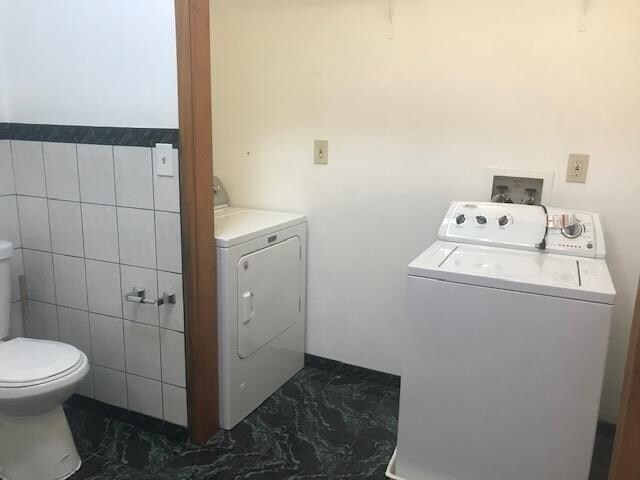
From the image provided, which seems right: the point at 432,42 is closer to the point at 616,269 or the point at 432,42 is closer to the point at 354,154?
the point at 354,154

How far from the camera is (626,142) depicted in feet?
6.49

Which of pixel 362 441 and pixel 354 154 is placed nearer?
pixel 362 441

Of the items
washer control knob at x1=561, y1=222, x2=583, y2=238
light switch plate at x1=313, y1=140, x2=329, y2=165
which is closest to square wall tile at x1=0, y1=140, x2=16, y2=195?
light switch plate at x1=313, y1=140, x2=329, y2=165

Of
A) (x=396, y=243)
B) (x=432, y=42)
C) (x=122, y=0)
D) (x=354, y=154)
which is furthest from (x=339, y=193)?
(x=122, y=0)

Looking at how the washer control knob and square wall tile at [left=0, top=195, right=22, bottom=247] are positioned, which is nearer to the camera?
the washer control knob

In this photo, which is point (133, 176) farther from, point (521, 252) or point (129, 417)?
point (521, 252)

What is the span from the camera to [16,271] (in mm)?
2277

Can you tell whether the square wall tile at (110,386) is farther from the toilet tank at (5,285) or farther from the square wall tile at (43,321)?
the toilet tank at (5,285)

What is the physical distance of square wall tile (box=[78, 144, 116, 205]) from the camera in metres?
2.00

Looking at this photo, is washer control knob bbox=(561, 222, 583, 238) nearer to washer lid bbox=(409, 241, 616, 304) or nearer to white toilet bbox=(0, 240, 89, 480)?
washer lid bbox=(409, 241, 616, 304)

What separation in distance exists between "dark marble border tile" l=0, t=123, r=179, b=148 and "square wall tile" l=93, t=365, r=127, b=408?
3.24 ft

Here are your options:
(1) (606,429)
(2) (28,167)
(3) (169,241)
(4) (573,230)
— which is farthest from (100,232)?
(1) (606,429)

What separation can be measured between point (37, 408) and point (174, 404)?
1.69 ft

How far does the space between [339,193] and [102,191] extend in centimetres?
108
